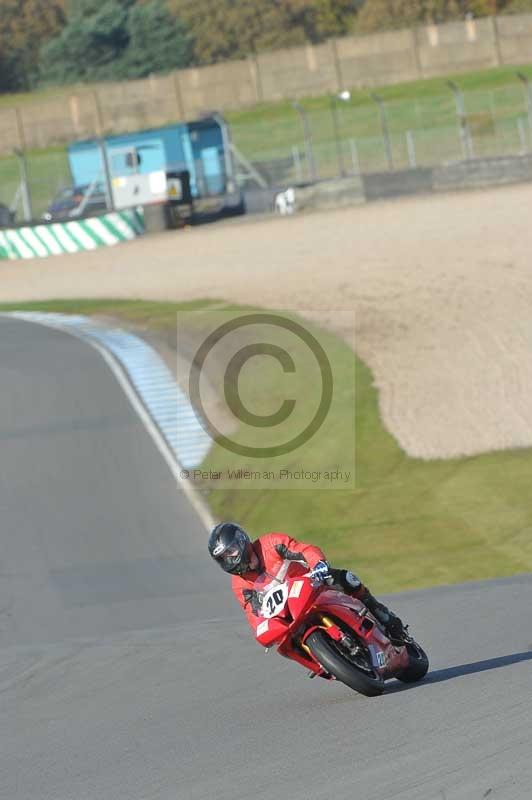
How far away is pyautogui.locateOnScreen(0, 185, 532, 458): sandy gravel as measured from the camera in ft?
57.6

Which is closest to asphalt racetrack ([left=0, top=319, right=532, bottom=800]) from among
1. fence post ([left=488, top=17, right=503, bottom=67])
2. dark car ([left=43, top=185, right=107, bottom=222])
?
dark car ([left=43, top=185, right=107, bottom=222])

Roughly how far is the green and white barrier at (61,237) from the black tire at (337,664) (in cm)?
3482

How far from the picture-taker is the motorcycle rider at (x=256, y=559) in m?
7.20

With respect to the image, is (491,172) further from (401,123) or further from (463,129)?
(401,123)

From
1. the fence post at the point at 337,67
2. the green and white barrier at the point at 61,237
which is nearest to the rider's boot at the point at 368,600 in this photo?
the green and white barrier at the point at 61,237

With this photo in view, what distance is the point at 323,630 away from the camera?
714 cm

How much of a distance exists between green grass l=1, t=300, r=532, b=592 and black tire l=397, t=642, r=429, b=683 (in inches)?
194

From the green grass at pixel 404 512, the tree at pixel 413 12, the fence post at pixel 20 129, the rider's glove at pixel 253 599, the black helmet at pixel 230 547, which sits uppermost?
the tree at pixel 413 12

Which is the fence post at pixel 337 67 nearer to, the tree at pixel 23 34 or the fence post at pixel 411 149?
the fence post at pixel 411 149

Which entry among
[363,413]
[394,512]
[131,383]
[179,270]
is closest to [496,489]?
[394,512]

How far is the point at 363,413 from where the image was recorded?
18.0 metres

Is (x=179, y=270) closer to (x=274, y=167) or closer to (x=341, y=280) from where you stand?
(x=341, y=280)

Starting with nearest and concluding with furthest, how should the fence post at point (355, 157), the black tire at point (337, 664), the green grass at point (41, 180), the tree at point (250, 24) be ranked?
the black tire at point (337, 664) → the fence post at point (355, 157) → the green grass at point (41, 180) → the tree at point (250, 24)

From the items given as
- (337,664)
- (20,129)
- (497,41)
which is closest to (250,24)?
(497,41)
